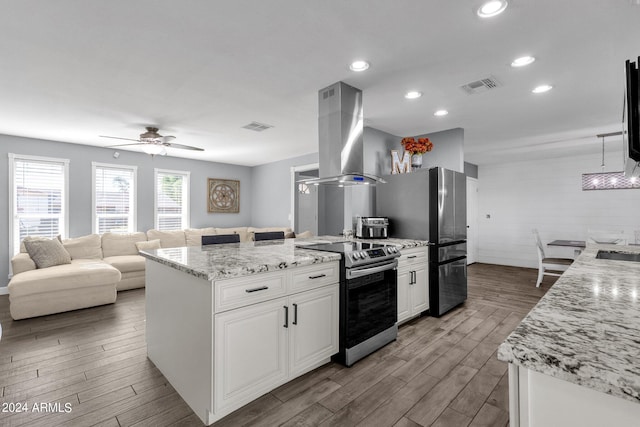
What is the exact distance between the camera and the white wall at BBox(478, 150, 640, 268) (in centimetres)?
588

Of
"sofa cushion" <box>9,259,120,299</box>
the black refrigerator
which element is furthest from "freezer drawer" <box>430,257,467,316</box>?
"sofa cushion" <box>9,259,120,299</box>

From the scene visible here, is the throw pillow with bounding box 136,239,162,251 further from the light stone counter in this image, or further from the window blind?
the light stone counter

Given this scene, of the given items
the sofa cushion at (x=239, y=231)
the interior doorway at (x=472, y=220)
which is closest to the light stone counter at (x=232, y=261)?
the sofa cushion at (x=239, y=231)

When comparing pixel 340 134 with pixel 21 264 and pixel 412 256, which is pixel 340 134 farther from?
pixel 21 264

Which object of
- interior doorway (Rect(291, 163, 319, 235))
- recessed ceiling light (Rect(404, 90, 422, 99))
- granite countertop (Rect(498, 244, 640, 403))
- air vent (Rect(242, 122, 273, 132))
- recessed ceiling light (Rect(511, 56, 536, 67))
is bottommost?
granite countertop (Rect(498, 244, 640, 403))

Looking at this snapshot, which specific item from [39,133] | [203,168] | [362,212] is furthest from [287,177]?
[39,133]

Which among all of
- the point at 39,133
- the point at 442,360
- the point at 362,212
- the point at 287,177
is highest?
the point at 39,133

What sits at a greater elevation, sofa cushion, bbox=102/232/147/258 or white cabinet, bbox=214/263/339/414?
sofa cushion, bbox=102/232/147/258

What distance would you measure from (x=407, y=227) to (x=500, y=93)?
5.71 ft

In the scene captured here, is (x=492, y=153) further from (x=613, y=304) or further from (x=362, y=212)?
(x=613, y=304)

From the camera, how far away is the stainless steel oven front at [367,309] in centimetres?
241

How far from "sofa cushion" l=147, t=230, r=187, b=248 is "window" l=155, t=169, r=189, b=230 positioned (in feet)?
1.81

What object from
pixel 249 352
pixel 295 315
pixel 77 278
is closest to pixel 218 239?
pixel 295 315

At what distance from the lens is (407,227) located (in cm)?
383
